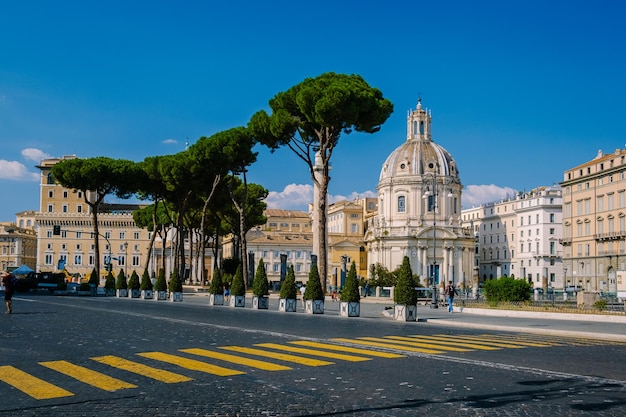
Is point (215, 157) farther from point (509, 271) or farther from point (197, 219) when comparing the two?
point (509, 271)

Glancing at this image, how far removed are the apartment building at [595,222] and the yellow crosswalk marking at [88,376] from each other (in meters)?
63.8

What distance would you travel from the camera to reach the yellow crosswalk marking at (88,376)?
975cm

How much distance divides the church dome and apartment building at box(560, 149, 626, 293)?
2669 cm

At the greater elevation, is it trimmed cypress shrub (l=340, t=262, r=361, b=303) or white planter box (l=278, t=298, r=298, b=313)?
trimmed cypress shrub (l=340, t=262, r=361, b=303)

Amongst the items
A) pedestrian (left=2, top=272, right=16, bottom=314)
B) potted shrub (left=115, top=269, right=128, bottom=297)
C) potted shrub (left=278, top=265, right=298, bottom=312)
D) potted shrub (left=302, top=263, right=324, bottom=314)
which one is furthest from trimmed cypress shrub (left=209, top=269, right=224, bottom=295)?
potted shrub (left=115, top=269, right=128, bottom=297)

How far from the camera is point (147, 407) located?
831cm

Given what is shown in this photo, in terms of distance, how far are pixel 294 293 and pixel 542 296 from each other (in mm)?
14637

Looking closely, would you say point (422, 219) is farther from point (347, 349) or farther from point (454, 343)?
point (347, 349)

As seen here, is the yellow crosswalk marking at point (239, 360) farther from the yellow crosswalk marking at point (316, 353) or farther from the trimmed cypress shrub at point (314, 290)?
the trimmed cypress shrub at point (314, 290)

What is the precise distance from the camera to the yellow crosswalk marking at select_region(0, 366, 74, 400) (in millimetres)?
9094

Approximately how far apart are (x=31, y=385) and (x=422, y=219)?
9524 cm

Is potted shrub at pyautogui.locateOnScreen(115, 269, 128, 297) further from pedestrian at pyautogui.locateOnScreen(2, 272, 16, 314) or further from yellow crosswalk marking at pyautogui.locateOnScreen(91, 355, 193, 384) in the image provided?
yellow crosswalk marking at pyautogui.locateOnScreen(91, 355, 193, 384)

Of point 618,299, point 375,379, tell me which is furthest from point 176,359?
point 618,299

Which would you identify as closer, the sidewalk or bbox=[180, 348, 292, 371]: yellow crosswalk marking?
bbox=[180, 348, 292, 371]: yellow crosswalk marking
